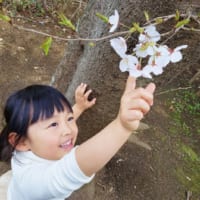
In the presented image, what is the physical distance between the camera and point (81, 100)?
186 centimetres

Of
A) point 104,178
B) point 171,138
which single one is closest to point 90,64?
point 104,178

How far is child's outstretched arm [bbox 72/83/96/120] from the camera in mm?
1850

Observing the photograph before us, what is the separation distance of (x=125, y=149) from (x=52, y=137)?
1441 millimetres

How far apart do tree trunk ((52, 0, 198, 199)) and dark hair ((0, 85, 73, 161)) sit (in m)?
0.25

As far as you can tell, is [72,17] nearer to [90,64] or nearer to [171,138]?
[171,138]

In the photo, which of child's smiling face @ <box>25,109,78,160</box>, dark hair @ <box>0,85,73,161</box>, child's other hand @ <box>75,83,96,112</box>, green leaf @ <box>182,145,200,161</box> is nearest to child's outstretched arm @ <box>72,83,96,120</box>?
child's other hand @ <box>75,83,96,112</box>

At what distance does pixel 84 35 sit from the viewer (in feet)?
6.05

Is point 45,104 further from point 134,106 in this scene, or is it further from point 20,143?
point 134,106

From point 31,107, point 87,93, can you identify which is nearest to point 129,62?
point 31,107

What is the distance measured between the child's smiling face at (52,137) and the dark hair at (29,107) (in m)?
0.03

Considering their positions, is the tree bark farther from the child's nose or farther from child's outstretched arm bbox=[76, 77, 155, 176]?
child's outstretched arm bbox=[76, 77, 155, 176]

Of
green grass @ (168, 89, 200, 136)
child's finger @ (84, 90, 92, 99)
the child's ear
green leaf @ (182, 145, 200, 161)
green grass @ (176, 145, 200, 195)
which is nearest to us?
the child's ear

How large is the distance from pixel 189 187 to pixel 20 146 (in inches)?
66.1

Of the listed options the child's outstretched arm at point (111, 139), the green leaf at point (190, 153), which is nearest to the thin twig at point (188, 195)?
the green leaf at point (190, 153)
